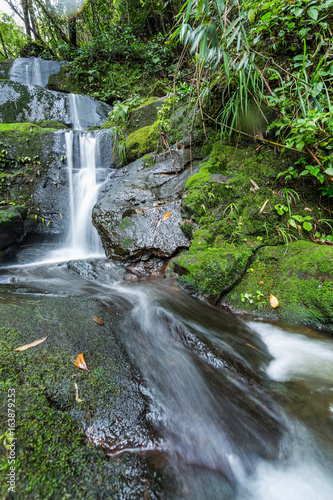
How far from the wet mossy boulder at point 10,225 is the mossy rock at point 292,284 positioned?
450cm

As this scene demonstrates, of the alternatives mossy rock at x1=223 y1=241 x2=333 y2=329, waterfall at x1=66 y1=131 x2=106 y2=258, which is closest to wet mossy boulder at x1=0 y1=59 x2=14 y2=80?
waterfall at x1=66 y1=131 x2=106 y2=258

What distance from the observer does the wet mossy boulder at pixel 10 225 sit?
4.41 metres

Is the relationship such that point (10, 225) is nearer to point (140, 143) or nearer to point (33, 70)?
point (140, 143)

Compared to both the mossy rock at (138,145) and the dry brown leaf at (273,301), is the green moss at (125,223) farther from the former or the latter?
the dry brown leaf at (273,301)

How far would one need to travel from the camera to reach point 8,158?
5.98 meters

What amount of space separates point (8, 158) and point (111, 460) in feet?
24.1

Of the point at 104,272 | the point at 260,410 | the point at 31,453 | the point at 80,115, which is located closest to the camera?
the point at 31,453

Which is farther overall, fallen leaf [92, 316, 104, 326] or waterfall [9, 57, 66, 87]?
waterfall [9, 57, 66, 87]

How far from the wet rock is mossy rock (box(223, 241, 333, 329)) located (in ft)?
4.14

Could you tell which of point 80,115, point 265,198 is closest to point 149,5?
point 80,115

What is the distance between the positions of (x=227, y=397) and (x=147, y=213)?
3.21m

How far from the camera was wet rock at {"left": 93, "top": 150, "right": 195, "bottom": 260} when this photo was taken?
3758 mm

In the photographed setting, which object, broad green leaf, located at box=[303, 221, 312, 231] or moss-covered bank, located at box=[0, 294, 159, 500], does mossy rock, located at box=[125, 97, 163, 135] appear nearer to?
broad green leaf, located at box=[303, 221, 312, 231]

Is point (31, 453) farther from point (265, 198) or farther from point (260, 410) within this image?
point (265, 198)
